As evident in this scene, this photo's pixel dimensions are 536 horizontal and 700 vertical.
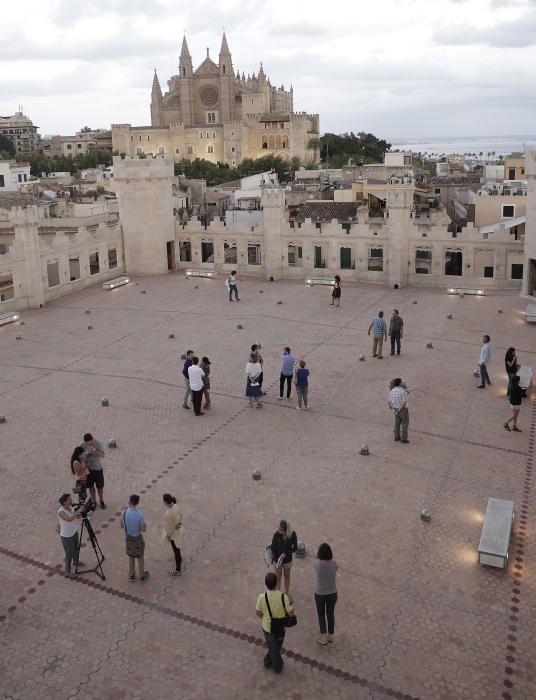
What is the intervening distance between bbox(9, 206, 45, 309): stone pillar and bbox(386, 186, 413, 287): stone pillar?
14.6 metres

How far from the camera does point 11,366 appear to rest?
19797 mm

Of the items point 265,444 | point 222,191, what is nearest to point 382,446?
point 265,444

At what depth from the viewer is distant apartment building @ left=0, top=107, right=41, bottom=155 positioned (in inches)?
6959

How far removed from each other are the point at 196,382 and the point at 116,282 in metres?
17.2

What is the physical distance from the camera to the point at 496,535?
33.1 feet

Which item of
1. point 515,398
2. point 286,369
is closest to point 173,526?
point 286,369

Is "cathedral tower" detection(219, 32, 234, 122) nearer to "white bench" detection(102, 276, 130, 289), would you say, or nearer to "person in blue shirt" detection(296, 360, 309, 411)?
"white bench" detection(102, 276, 130, 289)

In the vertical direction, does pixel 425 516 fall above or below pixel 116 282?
below

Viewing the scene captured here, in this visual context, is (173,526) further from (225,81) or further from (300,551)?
(225,81)

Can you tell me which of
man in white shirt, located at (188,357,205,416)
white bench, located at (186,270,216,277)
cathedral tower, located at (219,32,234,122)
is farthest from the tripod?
cathedral tower, located at (219,32,234,122)

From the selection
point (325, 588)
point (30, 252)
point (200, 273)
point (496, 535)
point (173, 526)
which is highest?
point (30, 252)

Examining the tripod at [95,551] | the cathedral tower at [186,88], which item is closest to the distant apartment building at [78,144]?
the cathedral tower at [186,88]

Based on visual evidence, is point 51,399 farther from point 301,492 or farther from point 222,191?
point 222,191

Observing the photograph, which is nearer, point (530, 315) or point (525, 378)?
point (525, 378)
